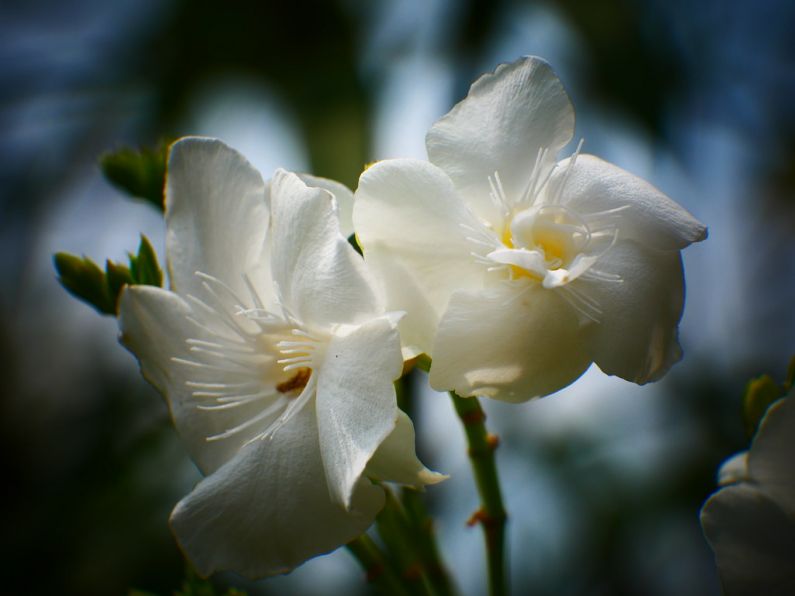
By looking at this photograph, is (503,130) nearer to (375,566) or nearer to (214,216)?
(214,216)

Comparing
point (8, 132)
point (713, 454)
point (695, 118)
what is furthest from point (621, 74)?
point (8, 132)

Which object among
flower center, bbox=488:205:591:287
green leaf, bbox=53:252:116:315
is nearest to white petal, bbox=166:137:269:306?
green leaf, bbox=53:252:116:315

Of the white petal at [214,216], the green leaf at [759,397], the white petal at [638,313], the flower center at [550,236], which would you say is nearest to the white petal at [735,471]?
the green leaf at [759,397]

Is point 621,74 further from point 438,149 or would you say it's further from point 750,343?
point 438,149

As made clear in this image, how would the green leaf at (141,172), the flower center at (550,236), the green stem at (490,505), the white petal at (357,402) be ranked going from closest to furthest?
1. the white petal at (357,402)
2. the flower center at (550,236)
3. the green stem at (490,505)
4. the green leaf at (141,172)

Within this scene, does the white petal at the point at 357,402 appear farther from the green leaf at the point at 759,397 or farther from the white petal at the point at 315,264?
the green leaf at the point at 759,397

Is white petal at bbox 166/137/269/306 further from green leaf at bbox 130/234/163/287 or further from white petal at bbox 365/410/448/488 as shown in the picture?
white petal at bbox 365/410/448/488
